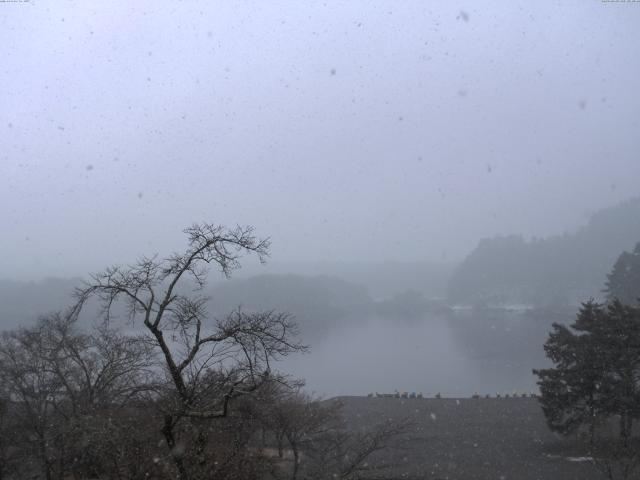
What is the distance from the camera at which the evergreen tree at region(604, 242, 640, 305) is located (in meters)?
32.8

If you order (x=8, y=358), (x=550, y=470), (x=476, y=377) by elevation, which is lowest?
(x=476, y=377)

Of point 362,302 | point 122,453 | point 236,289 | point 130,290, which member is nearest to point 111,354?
point 130,290

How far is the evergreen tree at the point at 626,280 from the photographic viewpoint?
3281cm

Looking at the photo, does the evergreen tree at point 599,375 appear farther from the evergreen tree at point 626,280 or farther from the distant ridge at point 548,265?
the distant ridge at point 548,265

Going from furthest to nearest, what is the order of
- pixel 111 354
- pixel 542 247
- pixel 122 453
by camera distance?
pixel 542 247 → pixel 111 354 → pixel 122 453

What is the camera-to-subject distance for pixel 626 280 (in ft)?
109

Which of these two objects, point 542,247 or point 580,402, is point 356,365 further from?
point 542,247

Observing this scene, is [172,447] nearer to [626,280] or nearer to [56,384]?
[56,384]

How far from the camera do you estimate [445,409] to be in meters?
20.4

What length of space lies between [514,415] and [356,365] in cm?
2049

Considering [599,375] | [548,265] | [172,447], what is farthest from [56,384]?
[548,265]

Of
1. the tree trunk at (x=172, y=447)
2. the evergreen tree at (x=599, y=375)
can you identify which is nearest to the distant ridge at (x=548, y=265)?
the evergreen tree at (x=599, y=375)

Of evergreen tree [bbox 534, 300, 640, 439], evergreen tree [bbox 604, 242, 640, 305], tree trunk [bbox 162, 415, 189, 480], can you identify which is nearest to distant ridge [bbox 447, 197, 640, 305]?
evergreen tree [bbox 604, 242, 640, 305]

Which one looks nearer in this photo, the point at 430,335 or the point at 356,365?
the point at 356,365
